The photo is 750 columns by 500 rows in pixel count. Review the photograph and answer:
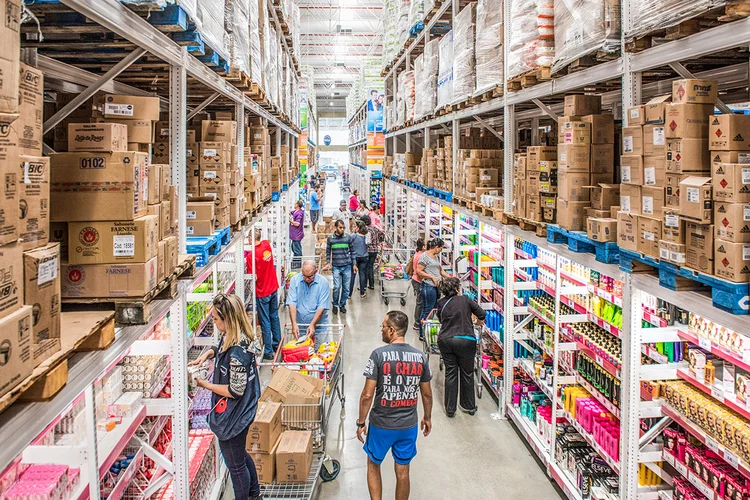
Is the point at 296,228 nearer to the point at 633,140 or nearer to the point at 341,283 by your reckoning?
the point at 341,283

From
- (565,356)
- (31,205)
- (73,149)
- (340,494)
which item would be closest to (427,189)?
(565,356)

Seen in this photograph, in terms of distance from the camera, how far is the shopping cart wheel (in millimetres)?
5477

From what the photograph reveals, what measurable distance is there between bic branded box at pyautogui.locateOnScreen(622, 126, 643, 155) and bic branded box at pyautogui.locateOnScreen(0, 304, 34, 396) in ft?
10.7

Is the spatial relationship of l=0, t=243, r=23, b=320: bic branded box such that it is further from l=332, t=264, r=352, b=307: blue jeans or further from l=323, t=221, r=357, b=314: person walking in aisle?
l=332, t=264, r=352, b=307: blue jeans

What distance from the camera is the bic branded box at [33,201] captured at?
1.70 metres

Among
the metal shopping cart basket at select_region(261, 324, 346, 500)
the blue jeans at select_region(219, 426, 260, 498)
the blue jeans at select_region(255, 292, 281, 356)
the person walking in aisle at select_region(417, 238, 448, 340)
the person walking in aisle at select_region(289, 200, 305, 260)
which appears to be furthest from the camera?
the person walking in aisle at select_region(289, 200, 305, 260)

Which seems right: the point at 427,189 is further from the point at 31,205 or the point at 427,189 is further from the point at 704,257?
the point at 31,205

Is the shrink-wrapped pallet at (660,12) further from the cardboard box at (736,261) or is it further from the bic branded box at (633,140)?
the cardboard box at (736,261)

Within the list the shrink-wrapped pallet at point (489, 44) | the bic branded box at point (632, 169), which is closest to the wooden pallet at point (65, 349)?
the bic branded box at point (632, 169)

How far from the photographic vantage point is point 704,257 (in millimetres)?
2916

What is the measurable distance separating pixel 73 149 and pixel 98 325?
0.81 meters

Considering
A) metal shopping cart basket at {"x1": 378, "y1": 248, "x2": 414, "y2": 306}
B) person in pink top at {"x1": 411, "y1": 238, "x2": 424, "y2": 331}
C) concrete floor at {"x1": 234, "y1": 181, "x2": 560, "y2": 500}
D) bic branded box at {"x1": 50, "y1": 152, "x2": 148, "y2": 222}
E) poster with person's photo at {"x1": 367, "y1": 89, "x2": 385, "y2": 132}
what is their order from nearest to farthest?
1. bic branded box at {"x1": 50, "y1": 152, "x2": 148, "y2": 222}
2. concrete floor at {"x1": 234, "y1": 181, "x2": 560, "y2": 500}
3. person in pink top at {"x1": 411, "y1": 238, "x2": 424, "y2": 331}
4. metal shopping cart basket at {"x1": 378, "y1": 248, "x2": 414, "y2": 306}
5. poster with person's photo at {"x1": 367, "y1": 89, "x2": 385, "y2": 132}

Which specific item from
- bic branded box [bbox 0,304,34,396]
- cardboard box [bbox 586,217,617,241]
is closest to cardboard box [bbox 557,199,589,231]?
cardboard box [bbox 586,217,617,241]

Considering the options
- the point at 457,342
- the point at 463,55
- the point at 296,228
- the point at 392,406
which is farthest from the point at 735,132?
the point at 296,228
